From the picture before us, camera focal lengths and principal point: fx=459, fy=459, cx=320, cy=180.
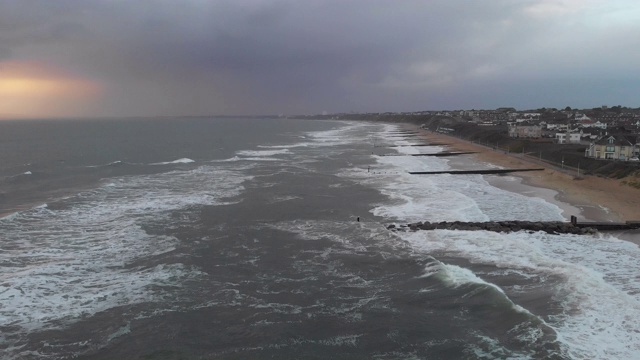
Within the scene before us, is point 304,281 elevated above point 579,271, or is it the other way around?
point 579,271

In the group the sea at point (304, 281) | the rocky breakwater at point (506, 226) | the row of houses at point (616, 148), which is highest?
the row of houses at point (616, 148)

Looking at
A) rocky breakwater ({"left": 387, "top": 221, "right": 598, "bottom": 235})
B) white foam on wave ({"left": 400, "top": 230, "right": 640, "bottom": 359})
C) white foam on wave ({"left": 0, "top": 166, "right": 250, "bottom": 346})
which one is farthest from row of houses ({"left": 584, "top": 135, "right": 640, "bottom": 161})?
white foam on wave ({"left": 0, "top": 166, "right": 250, "bottom": 346})

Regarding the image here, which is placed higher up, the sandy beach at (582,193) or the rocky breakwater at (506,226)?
the rocky breakwater at (506,226)

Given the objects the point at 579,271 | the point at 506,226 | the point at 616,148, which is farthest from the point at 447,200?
the point at 616,148

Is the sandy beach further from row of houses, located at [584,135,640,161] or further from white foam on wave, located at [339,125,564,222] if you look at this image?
row of houses, located at [584,135,640,161]

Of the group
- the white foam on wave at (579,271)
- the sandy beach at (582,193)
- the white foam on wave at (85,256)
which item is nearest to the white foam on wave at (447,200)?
the sandy beach at (582,193)

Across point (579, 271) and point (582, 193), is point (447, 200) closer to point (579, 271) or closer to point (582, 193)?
point (582, 193)

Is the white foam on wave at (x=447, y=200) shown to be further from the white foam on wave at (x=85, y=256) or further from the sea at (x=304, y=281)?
the white foam on wave at (x=85, y=256)
